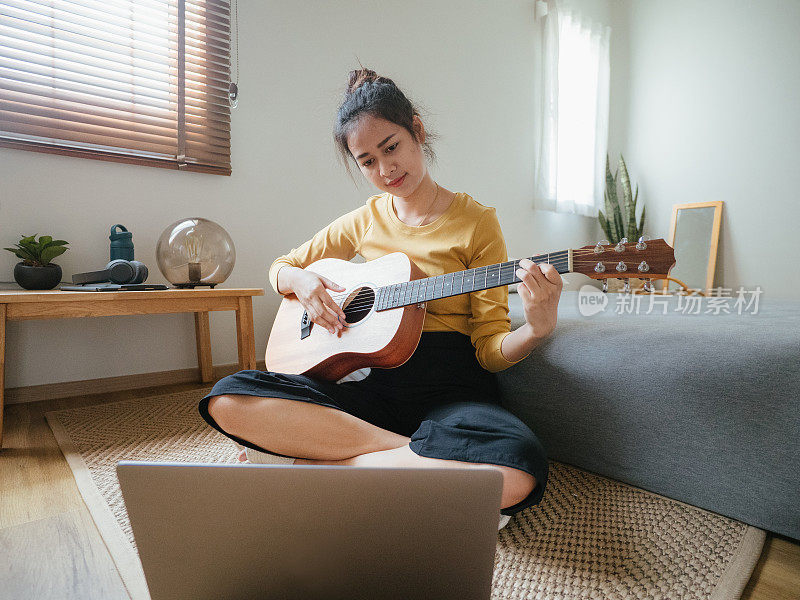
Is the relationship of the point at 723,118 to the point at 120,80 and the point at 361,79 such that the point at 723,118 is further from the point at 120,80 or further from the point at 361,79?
the point at 120,80

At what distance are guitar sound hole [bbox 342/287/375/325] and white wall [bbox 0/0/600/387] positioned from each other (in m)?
1.13

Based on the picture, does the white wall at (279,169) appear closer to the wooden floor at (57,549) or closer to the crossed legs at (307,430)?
the wooden floor at (57,549)

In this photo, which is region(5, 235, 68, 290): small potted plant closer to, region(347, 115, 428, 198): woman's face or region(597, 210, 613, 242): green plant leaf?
region(347, 115, 428, 198): woman's face

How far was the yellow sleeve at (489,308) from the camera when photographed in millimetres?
1020

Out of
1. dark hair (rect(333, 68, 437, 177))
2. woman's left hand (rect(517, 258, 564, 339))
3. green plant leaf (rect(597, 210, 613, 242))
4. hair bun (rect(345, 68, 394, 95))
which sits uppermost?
hair bun (rect(345, 68, 394, 95))

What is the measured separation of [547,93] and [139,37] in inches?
94.9

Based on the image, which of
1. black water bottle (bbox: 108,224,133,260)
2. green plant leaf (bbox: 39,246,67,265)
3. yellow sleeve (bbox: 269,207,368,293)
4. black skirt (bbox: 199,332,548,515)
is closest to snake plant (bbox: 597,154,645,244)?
yellow sleeve (bbox: 269,207,368,293)

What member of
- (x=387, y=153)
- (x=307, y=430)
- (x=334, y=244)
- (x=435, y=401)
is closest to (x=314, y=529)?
(x=307, y=430)

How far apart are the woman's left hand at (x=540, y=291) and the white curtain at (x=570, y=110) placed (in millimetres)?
2508

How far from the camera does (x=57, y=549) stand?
813mm

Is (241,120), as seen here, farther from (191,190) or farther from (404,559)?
(404,559)

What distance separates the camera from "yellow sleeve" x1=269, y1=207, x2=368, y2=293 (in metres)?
1.31

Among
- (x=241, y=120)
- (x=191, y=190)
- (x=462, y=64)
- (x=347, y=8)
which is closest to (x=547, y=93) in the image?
(x=462, y=64)

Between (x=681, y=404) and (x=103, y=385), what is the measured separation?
6.19 feet
